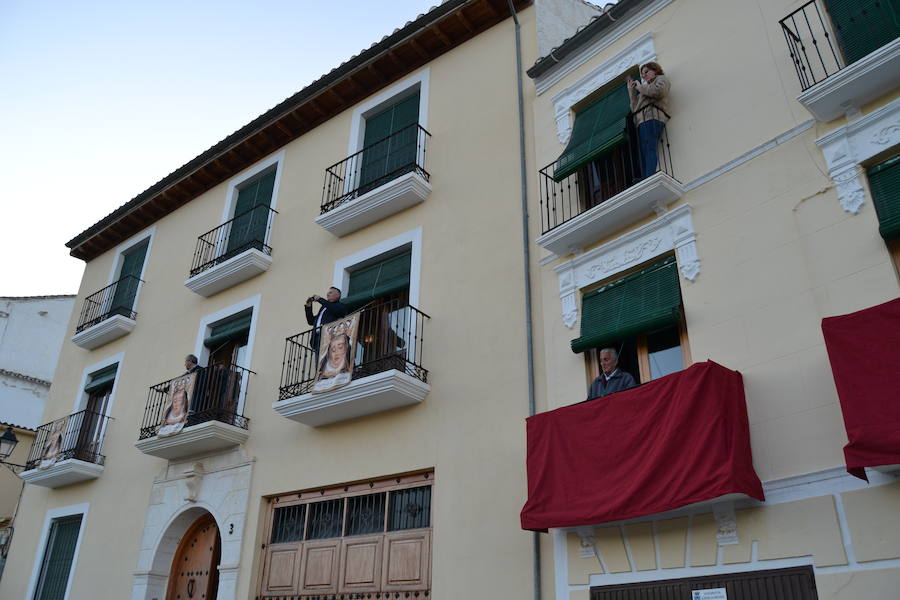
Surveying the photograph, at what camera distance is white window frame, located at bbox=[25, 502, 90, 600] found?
12641mm

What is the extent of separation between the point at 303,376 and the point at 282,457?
1.12 m

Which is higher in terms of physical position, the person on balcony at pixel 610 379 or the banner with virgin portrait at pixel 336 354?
the banner with virgin portrait at pixel 336 354

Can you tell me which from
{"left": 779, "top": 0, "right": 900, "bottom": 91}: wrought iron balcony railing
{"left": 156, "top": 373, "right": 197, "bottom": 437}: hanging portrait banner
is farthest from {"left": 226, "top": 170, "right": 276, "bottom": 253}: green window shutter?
{"left": 779, "top": 0, "right": 900, "bottom": 91}: wrought iron balcony railing

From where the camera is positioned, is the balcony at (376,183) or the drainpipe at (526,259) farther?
the balcony at (376,183)

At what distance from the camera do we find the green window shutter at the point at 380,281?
10445mm

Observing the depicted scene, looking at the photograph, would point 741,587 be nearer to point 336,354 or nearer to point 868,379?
point 868,379

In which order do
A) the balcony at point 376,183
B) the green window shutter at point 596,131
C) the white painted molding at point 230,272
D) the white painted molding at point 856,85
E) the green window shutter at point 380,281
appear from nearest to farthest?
1. the white painted molding at point 856,85
2. the green window shutter at point 596,131
3. the green window shutter at point 380,281
4. the balcony at point 376,183
5. the white painted molding at point 230,272

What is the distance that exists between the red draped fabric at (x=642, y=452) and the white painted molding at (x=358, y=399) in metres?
1.85

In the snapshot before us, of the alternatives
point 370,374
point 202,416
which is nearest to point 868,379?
point 370,374

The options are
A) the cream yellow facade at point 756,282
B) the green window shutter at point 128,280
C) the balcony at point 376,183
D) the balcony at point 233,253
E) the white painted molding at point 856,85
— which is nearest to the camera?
the cream yellow facade at point 756,282

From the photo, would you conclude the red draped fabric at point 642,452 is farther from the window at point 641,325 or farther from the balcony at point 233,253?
the balcony at point 233,253

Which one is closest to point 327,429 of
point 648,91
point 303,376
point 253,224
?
point 303,376

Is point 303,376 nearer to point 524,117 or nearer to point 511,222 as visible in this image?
point 511,222

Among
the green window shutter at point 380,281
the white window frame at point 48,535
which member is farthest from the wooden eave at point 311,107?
the white window frame at point 48,535
